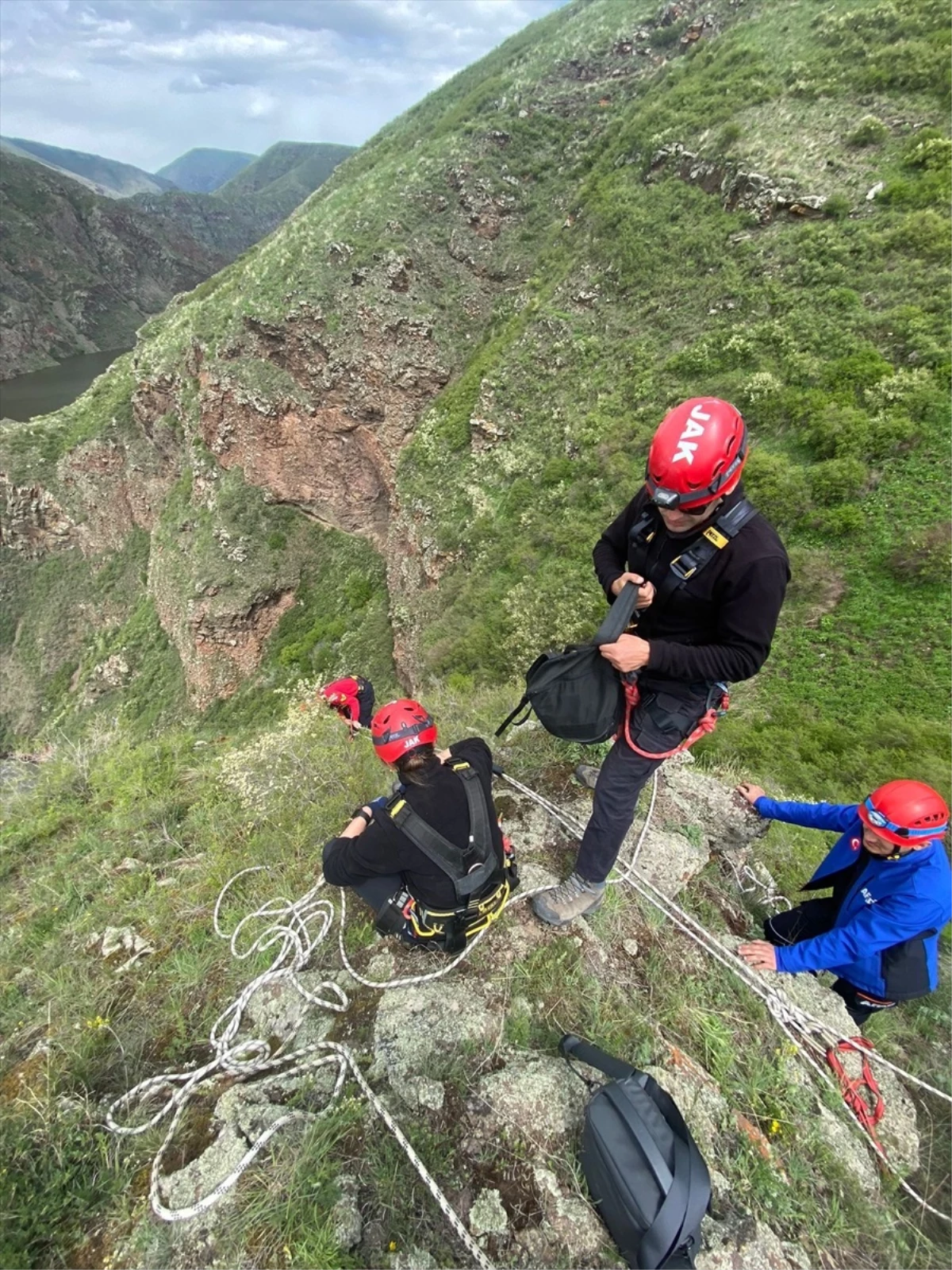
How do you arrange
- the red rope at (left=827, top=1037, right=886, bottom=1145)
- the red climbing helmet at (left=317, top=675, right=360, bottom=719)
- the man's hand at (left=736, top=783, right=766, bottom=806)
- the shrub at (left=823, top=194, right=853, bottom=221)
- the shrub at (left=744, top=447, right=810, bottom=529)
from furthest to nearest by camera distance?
the shrub at (left=823, top=194, right=853, bottom=221), the shrub at (left=744, top=447, right=810, bottom=529), the red climbing helmet at (left=317, top=675, right=360, bottom=719), the man's hand at (left=736, top=783, right=766, bottom=806), the red rope at (left=827, top=1037, right=886, bottom=1145)

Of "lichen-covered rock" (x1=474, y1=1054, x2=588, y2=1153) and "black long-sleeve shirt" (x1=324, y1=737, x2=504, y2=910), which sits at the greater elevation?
"black long-sleeve shirt" (x1=324, y1=737, x2=504, y2=910)

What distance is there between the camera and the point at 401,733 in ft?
10.7

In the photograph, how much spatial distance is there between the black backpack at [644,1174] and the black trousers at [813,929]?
6.32 ft

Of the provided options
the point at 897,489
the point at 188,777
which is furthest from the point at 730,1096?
the point at 897,489

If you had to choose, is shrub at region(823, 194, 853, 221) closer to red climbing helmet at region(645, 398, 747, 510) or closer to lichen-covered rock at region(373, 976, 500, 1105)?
red climbing helmet at region(645, 398, 747, 510)

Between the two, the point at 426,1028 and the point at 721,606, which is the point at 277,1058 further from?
the point at 721,606

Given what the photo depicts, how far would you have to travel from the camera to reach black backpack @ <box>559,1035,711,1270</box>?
218cm

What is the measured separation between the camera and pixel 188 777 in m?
6.54

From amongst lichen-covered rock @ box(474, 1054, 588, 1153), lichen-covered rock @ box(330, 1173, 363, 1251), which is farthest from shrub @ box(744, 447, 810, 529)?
lichen-covered rock @ box(330, 1173, 363, 1251)

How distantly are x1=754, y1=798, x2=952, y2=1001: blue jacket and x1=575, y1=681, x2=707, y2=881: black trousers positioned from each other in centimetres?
120

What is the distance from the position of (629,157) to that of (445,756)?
3099 cm

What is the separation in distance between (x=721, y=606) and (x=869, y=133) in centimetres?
2434

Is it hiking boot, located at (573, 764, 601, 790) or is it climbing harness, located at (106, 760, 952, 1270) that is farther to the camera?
hiking boot, located at (573, 764, 601, 790)

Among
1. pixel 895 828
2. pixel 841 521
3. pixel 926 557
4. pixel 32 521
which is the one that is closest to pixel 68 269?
pixel 32 521
